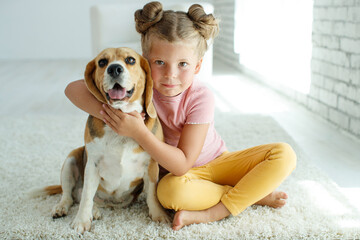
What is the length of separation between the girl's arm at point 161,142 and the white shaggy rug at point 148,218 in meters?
0.22

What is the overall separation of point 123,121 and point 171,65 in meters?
0.26

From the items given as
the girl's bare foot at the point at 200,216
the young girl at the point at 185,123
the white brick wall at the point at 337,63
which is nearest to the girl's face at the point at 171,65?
the young girl at the point at 185,123

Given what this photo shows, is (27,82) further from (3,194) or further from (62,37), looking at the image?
(3,194)

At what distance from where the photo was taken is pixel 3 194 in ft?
5.44

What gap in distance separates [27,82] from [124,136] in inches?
138

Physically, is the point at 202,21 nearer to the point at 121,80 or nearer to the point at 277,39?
the point at 121,80

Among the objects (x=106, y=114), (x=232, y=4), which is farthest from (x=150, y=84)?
(x=232, y=4)

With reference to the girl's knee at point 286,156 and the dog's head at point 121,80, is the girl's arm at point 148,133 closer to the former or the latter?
the dog's head at point 121,80

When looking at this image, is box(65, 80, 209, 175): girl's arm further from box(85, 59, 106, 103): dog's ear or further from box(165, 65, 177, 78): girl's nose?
box(165, 65, 177, 78): girl's nose

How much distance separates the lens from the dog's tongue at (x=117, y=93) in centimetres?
119

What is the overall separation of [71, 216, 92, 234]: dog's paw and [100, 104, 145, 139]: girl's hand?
12.9 inches

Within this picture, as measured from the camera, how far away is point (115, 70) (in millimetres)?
1152

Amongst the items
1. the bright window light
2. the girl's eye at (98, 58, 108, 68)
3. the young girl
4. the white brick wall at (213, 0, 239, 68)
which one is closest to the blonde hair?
the young girl

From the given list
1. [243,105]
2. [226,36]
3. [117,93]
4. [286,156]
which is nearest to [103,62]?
[117,93]
